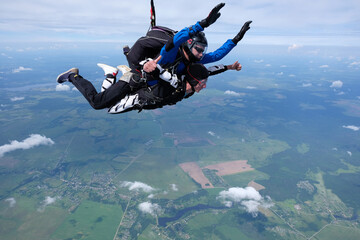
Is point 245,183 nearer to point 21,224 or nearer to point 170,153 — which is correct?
point 170,153

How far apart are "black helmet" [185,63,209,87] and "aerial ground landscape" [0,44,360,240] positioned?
184 ft

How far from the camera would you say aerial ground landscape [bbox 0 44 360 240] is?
55156 mm

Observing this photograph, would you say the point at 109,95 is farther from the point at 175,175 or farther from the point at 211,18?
the point at 175,175

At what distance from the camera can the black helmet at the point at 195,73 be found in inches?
183

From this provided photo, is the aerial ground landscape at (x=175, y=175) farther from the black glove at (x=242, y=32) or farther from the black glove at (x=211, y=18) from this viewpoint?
the black glove at (x=211, y=18)

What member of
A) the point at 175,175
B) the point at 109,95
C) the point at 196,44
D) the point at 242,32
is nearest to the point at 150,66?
the point at 196,44

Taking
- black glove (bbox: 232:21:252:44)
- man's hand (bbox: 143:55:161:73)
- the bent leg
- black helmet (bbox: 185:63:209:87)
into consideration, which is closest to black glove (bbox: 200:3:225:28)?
man's hand (bbox: 143:55:161:73)

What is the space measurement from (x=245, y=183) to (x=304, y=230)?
815 inches

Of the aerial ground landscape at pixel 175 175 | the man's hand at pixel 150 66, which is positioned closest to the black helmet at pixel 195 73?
the man's hand at pixel 150 66

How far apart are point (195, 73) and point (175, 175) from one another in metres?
72.3

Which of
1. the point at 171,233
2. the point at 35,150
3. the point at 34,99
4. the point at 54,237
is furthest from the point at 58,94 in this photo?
the point at 171,233

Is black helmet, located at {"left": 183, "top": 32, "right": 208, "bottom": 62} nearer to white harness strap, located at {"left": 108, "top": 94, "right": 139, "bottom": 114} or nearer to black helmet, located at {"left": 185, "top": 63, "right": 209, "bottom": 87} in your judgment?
black helmet, located at {"left": 185, "top": 63, "right": 209, "bottom": 87}

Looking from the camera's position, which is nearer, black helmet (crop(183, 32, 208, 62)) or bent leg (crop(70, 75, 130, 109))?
black helmet (crop(183, 32, 208, 62))

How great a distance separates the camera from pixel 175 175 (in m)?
73.5
